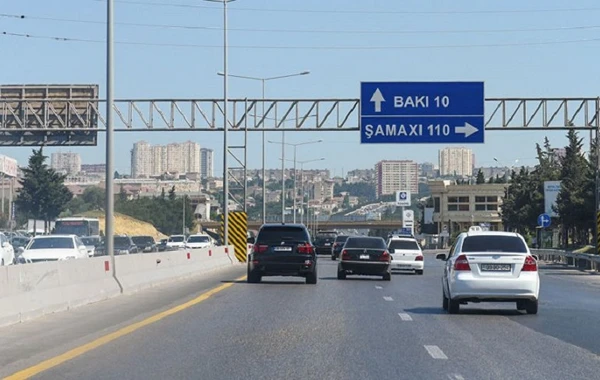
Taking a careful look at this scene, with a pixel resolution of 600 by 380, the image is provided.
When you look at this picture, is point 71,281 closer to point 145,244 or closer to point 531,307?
point 531,307

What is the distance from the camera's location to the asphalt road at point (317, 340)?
13.8m

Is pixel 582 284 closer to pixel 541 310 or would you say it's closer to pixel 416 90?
pixel 416 90

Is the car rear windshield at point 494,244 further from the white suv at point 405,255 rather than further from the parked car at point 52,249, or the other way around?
the white suv at point 405,255

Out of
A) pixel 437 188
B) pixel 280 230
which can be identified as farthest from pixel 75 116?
pixel 437 188

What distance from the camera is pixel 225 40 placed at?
58.2 meters

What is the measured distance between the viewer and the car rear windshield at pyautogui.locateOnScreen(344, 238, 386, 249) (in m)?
39.9

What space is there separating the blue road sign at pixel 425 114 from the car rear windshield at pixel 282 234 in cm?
1463

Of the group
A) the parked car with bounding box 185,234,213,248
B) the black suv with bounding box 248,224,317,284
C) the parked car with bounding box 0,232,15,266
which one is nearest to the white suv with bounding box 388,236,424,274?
the black suv with bounding box 248,224,317,284

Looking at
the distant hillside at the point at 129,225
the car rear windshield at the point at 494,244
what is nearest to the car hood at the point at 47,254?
the car rear windshield at the point at 494,244

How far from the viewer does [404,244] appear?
4928 centimetres

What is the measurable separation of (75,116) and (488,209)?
421 feet

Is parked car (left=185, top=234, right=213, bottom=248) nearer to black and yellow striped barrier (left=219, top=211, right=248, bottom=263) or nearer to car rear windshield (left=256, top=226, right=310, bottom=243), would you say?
black and yellow striped barrier (left=219, top=211, right=248, bottom=263)

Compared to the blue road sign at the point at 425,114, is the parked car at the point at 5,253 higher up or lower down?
lower down

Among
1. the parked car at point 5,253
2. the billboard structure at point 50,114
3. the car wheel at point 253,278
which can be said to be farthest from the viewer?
the billboard structure at point 50,114
